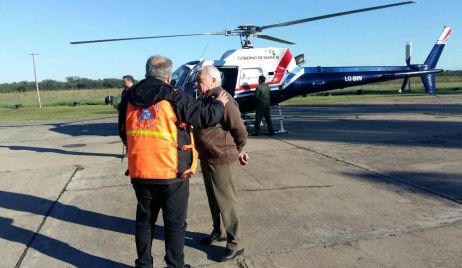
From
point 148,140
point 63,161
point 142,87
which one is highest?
point 142,87

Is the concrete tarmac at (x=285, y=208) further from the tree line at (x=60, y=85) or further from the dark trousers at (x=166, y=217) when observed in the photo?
the tree line at (x=60, y=85)

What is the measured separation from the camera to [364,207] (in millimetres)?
5188

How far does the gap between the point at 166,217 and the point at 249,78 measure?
9.49 metres

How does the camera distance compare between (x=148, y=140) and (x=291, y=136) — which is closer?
(x=148, y=140)

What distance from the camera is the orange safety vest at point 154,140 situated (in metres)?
3.11

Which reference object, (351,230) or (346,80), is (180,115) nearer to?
(351,230)

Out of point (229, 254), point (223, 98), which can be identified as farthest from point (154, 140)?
point (229, 254)

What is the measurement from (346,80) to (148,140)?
11.8m

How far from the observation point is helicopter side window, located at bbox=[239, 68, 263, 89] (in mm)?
12336

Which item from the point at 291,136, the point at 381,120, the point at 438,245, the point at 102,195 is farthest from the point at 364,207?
the point at 381,120

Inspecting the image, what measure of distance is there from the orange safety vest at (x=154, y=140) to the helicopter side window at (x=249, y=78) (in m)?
9.33

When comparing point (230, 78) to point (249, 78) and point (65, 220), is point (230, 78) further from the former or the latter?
point (65, 220)

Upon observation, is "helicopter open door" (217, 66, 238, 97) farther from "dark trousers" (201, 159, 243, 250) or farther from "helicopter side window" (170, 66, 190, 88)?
"dark trousers" (201, 159, 243, 250)

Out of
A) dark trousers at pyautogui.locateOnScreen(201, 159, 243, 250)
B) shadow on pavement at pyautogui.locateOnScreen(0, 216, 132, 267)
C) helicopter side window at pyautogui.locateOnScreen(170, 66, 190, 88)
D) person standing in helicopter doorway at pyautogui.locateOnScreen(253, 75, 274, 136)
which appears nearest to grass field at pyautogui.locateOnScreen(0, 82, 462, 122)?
helicopter side window at pyautogui.locateOnScreen(170, 66, 190, 88)
